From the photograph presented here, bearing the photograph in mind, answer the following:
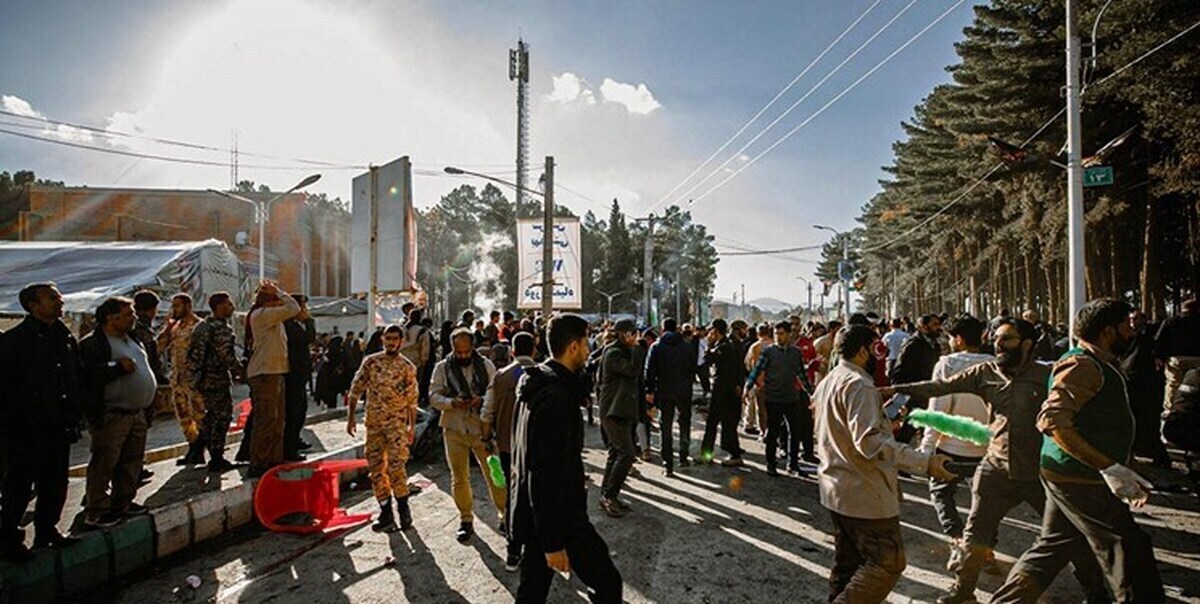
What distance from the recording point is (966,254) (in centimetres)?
3653

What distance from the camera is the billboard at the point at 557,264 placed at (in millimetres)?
18141

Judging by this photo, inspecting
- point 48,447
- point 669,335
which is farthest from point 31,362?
point 669,335

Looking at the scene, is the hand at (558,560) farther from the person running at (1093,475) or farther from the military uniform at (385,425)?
the military uniform at (385,425)

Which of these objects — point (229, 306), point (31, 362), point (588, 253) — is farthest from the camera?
point (588, 253)

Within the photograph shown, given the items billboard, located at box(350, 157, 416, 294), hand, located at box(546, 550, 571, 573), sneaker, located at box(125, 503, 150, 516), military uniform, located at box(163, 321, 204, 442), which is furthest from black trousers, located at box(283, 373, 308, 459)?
billboard, located at box(350, 157, 416, 294)

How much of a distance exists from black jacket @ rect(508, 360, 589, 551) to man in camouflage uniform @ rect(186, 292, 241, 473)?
212 inches

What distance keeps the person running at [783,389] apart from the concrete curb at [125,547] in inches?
223

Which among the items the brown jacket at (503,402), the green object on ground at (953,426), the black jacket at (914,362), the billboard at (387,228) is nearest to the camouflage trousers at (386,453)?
the brown jacket at (503,402)

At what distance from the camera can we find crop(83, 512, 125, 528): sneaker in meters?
4.83

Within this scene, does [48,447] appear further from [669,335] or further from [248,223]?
[248,223]

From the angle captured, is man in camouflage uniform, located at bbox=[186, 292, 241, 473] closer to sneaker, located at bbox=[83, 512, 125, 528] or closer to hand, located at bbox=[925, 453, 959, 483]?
sneaker, located at bbox=[83, 512, 125, 528]

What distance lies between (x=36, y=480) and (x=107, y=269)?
47.6ft

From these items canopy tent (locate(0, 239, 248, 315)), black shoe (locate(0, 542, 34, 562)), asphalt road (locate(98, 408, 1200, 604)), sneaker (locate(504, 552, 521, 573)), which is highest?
canopy tent (locate(0, 239, 248, 315))

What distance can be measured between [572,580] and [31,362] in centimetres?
394
